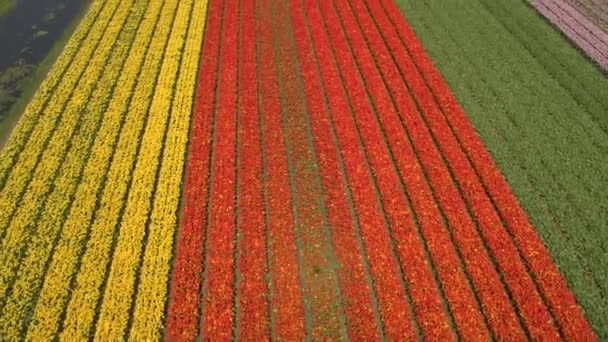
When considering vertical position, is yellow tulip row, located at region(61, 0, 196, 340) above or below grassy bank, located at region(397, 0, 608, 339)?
below

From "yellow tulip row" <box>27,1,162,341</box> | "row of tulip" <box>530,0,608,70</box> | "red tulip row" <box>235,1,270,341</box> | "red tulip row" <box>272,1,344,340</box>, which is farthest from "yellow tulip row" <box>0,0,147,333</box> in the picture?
"row of tulip" <box>530,0,608,70</box>

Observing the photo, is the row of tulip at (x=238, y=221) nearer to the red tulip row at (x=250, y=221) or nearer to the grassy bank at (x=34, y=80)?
the red tulip row at (x=250, y=221)

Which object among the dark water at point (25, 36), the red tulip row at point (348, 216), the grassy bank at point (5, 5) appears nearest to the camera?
the red tulip row at point (348, 216)

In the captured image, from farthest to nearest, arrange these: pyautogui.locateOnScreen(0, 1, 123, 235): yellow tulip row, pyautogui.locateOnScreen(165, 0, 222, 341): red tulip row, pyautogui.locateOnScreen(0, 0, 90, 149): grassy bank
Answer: pyautogui.locateOnScreen(0, 0, 90, 149): grassy bank
pyautogui.locateOnScreen(0, 1, 123, 235): yellow tulip row
pyautogui.locateOnScreen(165, 0, 222, 341): red tulip row

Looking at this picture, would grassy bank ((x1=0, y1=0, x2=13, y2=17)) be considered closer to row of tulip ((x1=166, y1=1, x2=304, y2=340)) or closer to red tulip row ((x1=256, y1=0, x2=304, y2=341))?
row of tulip ((x1=166, y1=1, x2=304, y2=340))

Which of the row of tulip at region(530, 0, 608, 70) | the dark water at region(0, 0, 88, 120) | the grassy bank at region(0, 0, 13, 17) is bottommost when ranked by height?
the dark water at region(0, 0, 88, 120)

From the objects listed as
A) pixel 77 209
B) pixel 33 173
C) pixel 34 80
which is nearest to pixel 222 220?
pixel 77 209

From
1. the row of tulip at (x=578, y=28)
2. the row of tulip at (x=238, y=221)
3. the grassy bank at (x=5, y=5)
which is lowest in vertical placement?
the row of tulip at (x=238, y=221)

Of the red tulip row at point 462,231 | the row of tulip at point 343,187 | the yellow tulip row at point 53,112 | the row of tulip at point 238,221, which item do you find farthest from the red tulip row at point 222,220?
the red tulip row at point 462,231
